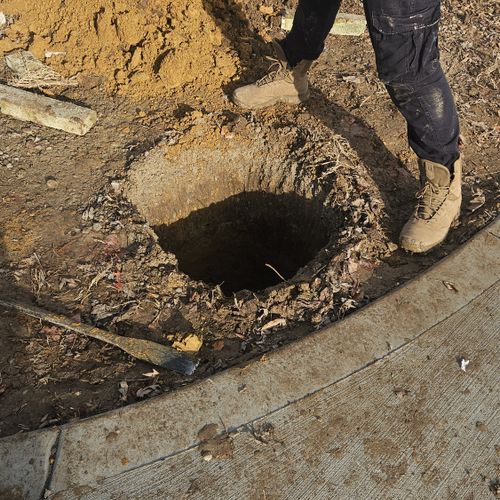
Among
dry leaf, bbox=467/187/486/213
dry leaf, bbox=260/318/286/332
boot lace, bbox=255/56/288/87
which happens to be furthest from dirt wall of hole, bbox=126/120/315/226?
dry leaf, bbox=260/318/286/332

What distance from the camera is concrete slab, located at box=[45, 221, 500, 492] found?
2.13m

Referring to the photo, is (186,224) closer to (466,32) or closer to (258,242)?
(258,242)

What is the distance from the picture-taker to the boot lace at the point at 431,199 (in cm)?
294

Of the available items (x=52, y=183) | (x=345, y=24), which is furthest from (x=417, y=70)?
(x=52, y=183)

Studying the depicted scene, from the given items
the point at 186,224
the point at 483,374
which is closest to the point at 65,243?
the point at 186,224

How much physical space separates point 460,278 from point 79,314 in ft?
6.21

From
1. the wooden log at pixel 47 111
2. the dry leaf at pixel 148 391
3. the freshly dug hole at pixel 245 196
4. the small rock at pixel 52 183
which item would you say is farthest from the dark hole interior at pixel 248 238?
the dry leaf at pixel 148 391

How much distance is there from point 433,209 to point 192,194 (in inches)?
62.0

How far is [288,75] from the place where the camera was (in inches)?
141

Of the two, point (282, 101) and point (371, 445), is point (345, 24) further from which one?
point (371, 445)

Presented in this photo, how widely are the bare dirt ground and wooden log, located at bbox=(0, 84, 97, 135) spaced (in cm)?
8

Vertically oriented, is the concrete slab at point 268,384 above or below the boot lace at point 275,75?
below

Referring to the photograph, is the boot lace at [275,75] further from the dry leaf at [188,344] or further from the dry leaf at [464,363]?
the dry leaf at [464,363]

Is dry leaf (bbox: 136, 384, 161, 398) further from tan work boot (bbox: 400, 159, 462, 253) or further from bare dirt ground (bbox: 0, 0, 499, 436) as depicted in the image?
tan work boot (bbox: 400, 159, 462, 253)
